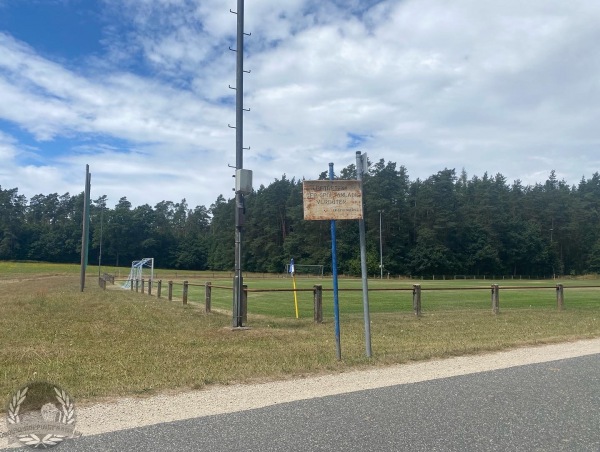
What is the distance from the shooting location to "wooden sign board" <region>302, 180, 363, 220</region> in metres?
7.77

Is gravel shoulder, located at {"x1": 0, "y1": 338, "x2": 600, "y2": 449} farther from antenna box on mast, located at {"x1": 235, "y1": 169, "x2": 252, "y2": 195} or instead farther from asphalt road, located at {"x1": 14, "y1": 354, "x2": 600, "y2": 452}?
antenna box on mast, located at {"x1": 235, "y1": 169, "x2": 252, "y2": 195}

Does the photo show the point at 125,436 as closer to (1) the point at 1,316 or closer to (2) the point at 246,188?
(2) the point at 246,188

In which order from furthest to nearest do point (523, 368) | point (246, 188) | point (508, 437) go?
point (246, 188)
point (523, 368)
point (508, 437)

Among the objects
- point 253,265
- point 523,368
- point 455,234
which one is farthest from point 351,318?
point 253,265

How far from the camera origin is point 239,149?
1248cm

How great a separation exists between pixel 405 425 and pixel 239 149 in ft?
29.5

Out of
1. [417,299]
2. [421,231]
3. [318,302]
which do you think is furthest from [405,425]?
[421,231]

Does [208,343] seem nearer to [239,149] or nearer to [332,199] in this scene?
[332,199]

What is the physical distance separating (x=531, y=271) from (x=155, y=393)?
96.7 metres

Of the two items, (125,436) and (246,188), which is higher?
(246,188)

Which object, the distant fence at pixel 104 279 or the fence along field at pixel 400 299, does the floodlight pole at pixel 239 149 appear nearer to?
the fence along field at pixel 400 299

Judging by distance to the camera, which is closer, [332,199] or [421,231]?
[332,199]

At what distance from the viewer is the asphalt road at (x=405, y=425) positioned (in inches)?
163

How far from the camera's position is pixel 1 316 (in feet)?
45.2
